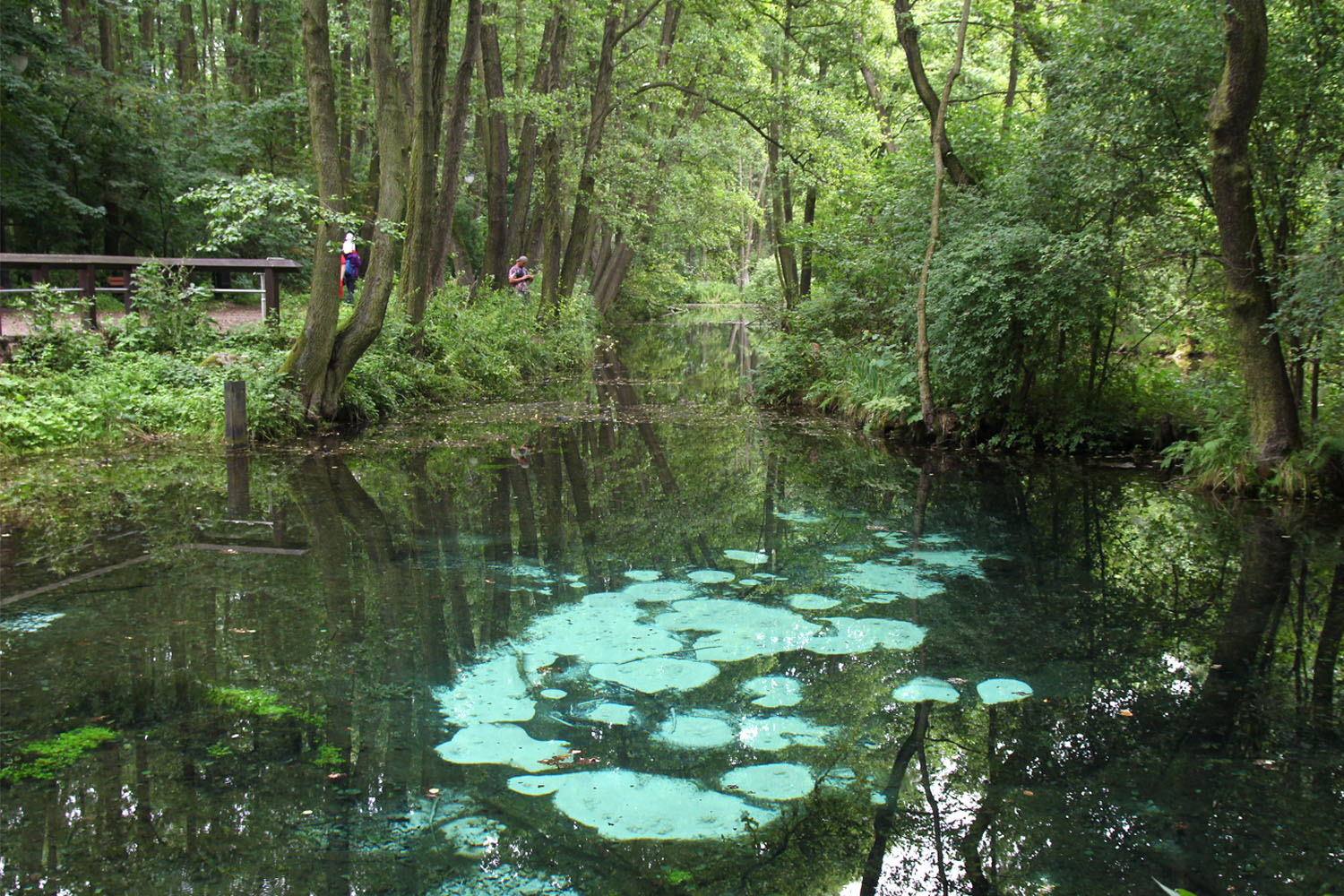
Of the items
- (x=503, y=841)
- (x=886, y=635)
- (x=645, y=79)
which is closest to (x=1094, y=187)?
(x=886, y=635)

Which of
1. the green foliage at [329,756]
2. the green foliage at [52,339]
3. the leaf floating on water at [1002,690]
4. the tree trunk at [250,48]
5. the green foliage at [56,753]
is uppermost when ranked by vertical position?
the tree trunk at [250,48]

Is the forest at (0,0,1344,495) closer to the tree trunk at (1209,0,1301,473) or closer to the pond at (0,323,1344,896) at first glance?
the tree trunk at (1209,0,1301,473)

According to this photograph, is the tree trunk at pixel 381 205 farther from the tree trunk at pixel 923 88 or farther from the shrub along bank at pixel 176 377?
the tree trunk at pixel 923 88

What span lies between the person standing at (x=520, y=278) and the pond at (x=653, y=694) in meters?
11.9

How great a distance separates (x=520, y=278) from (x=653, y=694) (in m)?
17.0

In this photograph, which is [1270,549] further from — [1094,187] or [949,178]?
[949,178]

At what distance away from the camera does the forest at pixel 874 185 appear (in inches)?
362

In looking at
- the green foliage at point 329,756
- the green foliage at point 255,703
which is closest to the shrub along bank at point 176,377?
the green foliage at point 255,703

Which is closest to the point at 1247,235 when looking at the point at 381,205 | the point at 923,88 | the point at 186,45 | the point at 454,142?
the point at 923,88

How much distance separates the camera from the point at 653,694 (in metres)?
4.80

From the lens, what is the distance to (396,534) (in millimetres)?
7602

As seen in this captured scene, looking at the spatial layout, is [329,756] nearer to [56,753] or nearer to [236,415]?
[56,753]

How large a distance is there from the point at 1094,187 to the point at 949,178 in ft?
11.2

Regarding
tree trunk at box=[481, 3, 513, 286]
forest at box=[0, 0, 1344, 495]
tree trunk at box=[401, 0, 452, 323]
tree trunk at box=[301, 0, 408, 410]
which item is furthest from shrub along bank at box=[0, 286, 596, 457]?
tree trunk at box=[481, 3, 513, 286]
